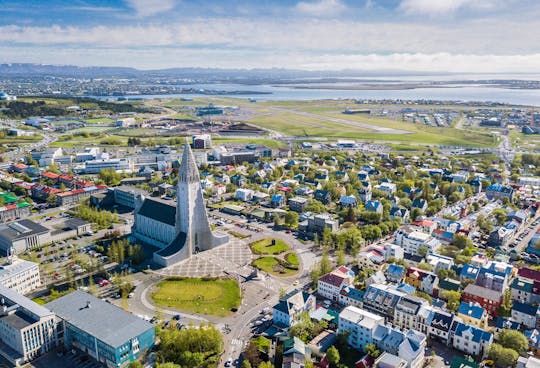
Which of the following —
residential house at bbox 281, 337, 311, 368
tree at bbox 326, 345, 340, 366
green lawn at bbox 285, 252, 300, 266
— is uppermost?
residential house at bbox 281, 337, 311, 368

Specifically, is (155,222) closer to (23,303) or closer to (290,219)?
(290,219)

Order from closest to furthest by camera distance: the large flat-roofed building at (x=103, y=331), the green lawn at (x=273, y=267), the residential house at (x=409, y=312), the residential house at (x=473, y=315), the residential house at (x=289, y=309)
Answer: the large flat-roofed building at (x=103, y=331) < the residential house at (x=289, y=309) < the residential house at (x=473, y=315) < the residential house at (x=409, y=312) < the green lawn at (x=273, y=267)

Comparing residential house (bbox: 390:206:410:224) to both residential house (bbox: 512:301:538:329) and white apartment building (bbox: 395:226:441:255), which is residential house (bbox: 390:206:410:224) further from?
residential house (bbox: 512:301:538:329)

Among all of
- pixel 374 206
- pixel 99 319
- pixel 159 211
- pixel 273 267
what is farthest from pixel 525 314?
pixel 159 211

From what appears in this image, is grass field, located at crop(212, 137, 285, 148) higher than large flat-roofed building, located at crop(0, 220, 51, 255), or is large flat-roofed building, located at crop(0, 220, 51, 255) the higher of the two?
grass field, located at crop(212, 137, 285, 148)

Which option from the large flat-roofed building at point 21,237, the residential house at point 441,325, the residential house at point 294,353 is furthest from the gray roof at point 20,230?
the residential house at point 441,325

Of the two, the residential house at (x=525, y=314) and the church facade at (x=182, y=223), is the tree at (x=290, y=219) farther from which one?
Answer: the residential house at (x=525, y=314)

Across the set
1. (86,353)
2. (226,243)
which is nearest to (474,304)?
(226,243)

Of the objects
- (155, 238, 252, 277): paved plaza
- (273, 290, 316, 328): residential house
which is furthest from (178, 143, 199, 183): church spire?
(273, 290, 316, 328): residential house
